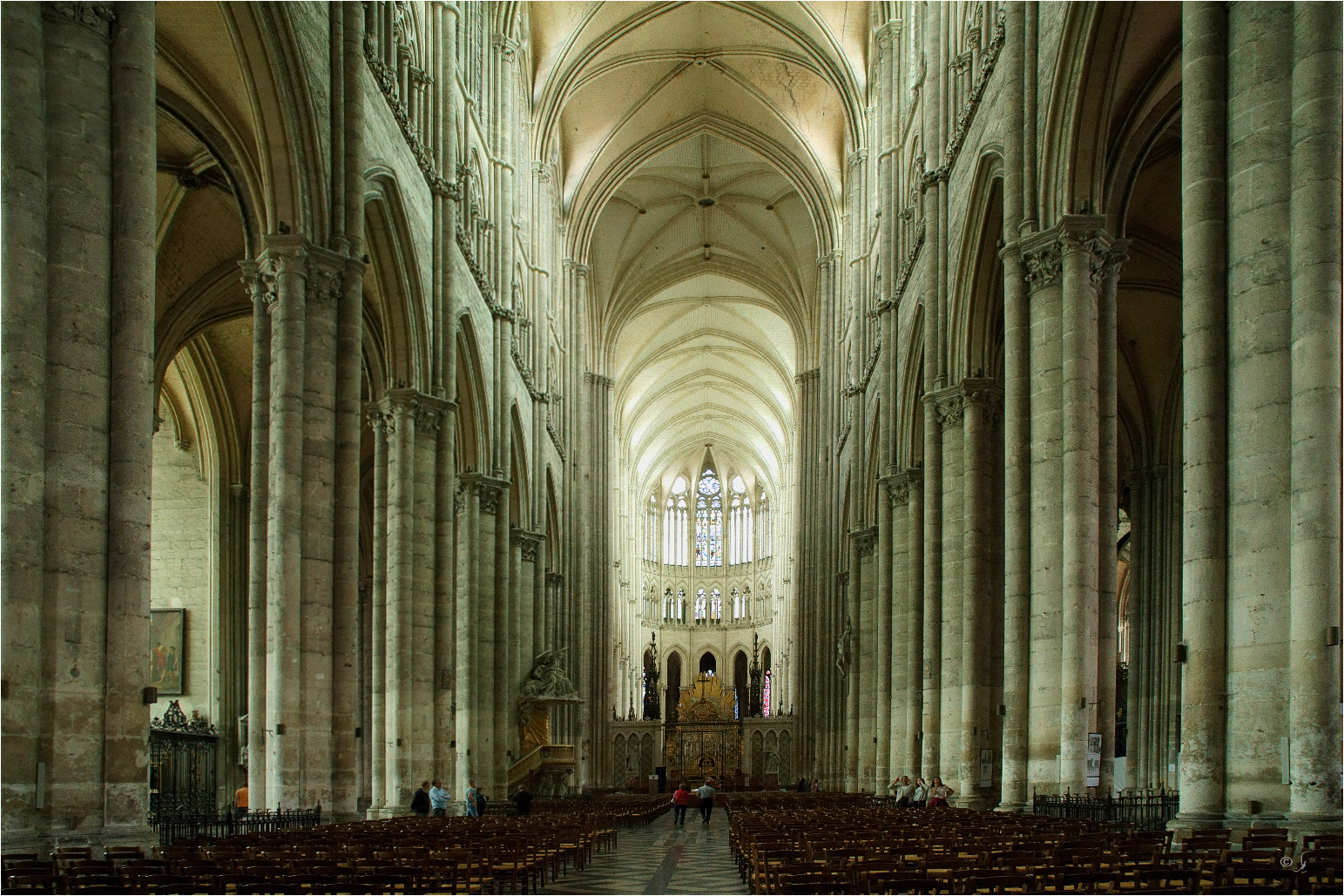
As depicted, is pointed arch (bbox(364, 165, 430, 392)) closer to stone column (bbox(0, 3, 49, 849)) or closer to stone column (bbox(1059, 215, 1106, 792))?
stone column (bbox(0, 3, 49, 849))

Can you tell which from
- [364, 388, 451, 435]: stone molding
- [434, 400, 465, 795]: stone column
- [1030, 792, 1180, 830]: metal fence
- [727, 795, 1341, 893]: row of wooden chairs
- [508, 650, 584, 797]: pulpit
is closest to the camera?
[727, 795, 1341, 893]: row of wooden chairs

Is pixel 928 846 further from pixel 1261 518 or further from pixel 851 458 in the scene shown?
pixel 851 458

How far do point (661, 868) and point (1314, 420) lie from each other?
457 inches

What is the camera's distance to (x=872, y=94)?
42781 mm

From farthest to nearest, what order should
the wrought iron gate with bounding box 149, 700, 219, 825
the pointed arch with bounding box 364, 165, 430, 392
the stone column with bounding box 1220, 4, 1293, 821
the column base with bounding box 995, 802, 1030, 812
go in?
the wrought iron gate with bounding box 149, 700, 219, 825 → the pointed arch with bounding box 364, 165, 430, 392 → the column base with bounding box 995, 802, 1030, 812 → the stone column with bounding box 1220, 4, 1293, 821

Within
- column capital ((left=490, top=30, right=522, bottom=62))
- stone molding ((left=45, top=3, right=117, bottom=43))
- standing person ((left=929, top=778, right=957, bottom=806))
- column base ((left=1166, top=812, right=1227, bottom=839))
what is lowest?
standing person ((left=929, top=778, right=957, bottom=806))

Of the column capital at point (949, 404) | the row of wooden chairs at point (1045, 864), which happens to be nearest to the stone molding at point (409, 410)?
the column capital at point (949, 404)

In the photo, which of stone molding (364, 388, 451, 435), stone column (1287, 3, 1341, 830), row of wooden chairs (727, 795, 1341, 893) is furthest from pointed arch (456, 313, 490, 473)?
stone column (1287, 3, 1341, 830)

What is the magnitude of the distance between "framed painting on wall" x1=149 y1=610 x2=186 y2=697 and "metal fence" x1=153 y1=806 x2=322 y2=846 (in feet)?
63.5

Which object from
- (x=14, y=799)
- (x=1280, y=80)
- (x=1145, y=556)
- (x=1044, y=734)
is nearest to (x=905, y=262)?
(x=1145, y=556)

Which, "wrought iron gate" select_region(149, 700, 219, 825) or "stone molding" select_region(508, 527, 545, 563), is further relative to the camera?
"stone molding" select_region(508, 527, 545, 563)

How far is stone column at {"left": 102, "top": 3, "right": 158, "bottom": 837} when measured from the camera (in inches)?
484

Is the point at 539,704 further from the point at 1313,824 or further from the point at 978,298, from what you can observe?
the point at 1313,824

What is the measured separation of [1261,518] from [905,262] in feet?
70.3
